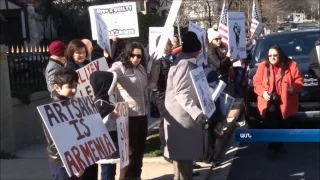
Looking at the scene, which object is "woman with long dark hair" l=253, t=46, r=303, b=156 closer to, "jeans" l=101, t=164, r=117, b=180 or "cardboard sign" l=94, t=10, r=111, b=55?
"cardboard sign" l=94, t=10, r=111, b=55

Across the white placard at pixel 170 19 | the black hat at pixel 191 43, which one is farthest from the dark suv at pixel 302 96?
the black hat at pixel 191 43

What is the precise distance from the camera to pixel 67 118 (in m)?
4.32

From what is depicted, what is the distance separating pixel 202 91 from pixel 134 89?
0.82 metres

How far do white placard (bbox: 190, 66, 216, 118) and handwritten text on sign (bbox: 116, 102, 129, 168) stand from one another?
0.75 meters

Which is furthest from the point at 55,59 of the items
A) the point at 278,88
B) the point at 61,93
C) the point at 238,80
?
the point at 238,80

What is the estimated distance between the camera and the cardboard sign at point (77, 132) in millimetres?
4113

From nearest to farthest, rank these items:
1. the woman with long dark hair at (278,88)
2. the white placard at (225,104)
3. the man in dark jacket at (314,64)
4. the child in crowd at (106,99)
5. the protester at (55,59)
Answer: the child in crowd at (106,99) → the protester at (55,59) → the white placard at (225,104) → the woman with long dark hair at (278,88) → the man in dark jacket at (314,64)

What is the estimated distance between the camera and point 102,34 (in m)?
6.82

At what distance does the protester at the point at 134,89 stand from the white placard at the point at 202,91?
72 centimetres

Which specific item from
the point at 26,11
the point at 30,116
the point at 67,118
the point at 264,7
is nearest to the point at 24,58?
the point at 30,116

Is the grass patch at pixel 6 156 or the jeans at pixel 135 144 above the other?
the jeans at pixel 135 144

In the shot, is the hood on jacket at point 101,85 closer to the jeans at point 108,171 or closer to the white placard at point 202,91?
the jeans at point 108,171

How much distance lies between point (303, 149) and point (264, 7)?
82.4 ft

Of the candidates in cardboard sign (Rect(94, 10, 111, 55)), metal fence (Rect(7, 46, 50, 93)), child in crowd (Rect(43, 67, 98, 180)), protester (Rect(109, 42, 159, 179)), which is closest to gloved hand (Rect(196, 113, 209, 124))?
protester (Rect(109, 42, 159, 179))
